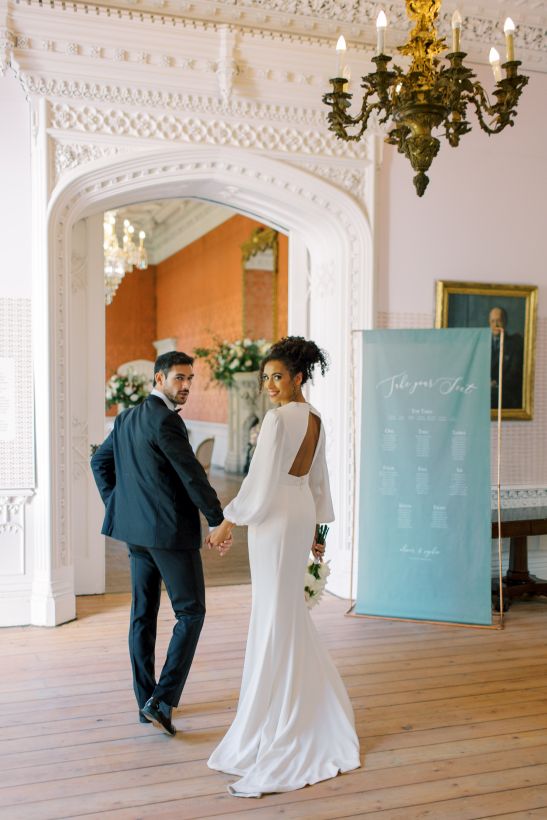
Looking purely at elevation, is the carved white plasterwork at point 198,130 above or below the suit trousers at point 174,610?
above

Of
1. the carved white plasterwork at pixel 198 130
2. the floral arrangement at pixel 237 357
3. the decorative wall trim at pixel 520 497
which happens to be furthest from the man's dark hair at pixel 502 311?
the floral arrangement at pixel 237 357

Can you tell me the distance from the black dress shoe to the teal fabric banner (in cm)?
256

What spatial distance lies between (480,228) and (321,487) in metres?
4.05

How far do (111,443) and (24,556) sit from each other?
2.41 meters

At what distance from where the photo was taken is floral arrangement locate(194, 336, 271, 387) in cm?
1431

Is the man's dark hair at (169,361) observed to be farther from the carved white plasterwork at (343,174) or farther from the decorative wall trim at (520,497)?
the decorative wall trim at (520,497)

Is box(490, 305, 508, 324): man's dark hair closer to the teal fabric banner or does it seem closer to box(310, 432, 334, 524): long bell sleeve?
the teal fabric banner

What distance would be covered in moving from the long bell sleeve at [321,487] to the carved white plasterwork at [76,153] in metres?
3.46

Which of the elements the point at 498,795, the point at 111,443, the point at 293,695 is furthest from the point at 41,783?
the point at 498,795

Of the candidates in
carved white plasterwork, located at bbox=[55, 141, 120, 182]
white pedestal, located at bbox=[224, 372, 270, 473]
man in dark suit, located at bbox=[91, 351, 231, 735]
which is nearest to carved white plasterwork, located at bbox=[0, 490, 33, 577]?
man in dark suit, located at bbox=[91, 351, 231, 735]

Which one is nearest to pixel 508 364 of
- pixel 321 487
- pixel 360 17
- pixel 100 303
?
pixel 360 17

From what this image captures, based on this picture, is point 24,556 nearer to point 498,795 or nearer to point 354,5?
point 498,795

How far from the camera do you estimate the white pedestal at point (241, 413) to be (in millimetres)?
14758

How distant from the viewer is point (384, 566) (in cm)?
623
